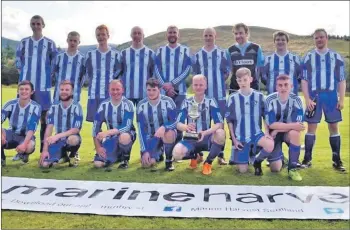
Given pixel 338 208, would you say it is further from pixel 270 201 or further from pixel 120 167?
pixel 120 167

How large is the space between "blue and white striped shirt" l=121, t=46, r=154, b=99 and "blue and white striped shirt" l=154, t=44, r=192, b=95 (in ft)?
0.41

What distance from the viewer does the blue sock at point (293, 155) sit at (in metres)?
4.87

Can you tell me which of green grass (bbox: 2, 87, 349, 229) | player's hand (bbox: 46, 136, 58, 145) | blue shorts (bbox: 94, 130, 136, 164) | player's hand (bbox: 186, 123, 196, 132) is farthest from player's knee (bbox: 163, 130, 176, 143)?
player's hand (bbox: 46, 136, 58, 145)

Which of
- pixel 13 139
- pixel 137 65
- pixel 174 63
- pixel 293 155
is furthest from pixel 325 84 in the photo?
pixel 13 139

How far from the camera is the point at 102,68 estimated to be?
5883mm

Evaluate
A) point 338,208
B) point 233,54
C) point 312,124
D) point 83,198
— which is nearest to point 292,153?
point 312,124

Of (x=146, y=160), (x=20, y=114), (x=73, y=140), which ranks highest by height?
(x=20, y=114)

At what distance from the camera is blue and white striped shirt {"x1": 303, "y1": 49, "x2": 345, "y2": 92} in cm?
536

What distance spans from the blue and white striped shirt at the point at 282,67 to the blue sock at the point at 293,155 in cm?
95

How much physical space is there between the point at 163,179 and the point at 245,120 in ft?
4.00

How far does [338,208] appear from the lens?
3855 mm

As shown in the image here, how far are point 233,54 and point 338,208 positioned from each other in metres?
2.60

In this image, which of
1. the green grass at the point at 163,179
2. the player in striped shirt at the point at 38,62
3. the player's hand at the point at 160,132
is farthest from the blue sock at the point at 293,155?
the player in striped shirt at the point at 38,62

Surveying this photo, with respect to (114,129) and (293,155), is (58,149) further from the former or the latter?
(293,155)
